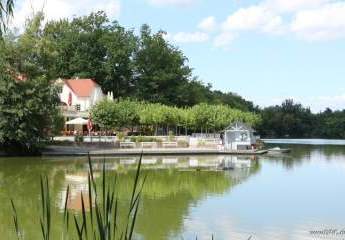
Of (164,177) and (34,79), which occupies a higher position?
(34,79)

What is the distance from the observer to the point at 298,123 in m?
113

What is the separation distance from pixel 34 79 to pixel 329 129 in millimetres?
85715

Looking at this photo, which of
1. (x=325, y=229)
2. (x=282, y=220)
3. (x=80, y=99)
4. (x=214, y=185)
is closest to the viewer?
(x=325, y=229)

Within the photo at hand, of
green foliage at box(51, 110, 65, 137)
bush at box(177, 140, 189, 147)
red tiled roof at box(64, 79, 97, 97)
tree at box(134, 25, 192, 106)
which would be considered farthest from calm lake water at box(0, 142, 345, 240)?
tree at box(134, 25, 192, 106)

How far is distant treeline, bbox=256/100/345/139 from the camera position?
109688 mm

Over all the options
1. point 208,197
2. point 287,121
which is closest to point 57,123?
point 208,197

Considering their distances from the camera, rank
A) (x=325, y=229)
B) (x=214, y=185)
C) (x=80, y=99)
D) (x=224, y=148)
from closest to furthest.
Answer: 1. (x=325, y=229)
2. (x=214, y=185)
3. (x=224, y=148)
4. (x=80, y=99)

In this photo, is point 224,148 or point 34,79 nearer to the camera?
point 34,79

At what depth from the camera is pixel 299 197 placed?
19.7 meters

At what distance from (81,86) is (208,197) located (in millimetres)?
41999

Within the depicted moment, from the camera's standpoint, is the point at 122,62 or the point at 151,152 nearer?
the point at 151,152

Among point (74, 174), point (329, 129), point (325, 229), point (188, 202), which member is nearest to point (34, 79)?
point (74, 174)

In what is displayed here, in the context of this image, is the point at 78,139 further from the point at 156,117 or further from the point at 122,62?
the point at 122,62

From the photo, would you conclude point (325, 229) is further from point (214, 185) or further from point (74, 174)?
point (74, 174)
